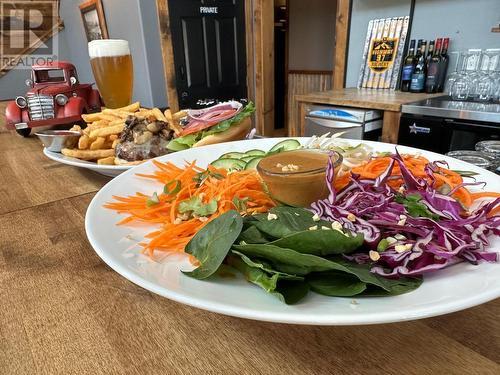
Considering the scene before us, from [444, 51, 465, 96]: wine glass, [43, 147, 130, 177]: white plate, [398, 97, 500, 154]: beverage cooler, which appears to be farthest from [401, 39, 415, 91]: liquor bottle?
[43, 147, 130, 177]: white plate

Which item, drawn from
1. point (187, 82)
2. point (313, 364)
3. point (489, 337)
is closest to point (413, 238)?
point (489, 337)

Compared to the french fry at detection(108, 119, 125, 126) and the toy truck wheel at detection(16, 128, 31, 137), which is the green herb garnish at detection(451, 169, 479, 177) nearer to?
the french fry at detection(108, 119, 125, 126)

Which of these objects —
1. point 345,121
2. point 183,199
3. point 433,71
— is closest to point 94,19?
point 345,121

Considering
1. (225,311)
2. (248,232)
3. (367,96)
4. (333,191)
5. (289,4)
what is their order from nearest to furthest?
(225,311)
(248,232)
(333,191)
(367,96)
(289,4)

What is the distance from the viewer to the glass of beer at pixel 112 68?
1850 millimetres

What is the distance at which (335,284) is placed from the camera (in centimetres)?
48

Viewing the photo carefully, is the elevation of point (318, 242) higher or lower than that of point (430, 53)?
lower

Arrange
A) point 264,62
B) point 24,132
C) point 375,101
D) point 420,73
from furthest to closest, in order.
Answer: point 264,62 → point 420,73 → point 375,101 → point 24,132

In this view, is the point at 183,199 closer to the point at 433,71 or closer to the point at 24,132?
the point at 24,132

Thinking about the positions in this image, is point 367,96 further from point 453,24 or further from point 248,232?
point 248,232

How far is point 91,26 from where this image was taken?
Result: 20.2 feet

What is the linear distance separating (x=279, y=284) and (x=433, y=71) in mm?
3399

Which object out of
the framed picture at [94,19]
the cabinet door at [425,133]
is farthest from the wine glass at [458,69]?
the framed picture at [94,19]

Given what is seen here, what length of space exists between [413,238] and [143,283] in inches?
17.8
